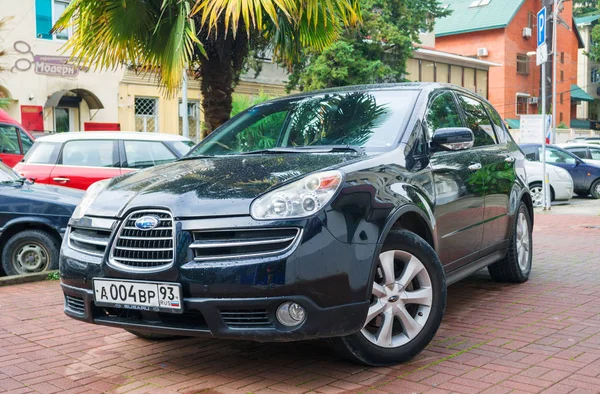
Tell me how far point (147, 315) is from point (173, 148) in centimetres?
755

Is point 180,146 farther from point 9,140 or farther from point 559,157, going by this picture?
point 559,157

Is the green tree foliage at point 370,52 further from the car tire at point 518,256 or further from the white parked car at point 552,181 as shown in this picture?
the car tire at point 518,256

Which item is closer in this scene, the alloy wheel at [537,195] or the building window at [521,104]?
the alloy wheel at [537,195]

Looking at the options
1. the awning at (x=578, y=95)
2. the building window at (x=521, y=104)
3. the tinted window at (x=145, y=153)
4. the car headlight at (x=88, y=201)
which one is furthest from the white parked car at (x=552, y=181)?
the awning at (x=578, y=95)

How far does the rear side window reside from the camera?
10.6 m

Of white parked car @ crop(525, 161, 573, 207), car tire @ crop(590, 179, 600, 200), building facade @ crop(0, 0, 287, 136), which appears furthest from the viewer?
building facade @ crop(0, 0, 287, 136)

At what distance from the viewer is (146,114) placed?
26078 millimetres

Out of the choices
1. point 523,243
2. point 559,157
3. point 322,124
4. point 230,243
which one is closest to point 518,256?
point 523,243

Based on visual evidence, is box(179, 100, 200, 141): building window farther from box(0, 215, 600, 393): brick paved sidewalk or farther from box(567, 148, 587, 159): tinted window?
box(0, 215, 600, 393): brick paved sidewalk

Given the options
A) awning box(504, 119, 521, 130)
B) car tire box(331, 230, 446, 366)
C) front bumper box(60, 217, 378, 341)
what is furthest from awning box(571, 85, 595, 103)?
front bumper box(60, 217, 378, 341)

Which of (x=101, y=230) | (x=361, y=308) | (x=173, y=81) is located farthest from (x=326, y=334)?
(x=173, y=81)

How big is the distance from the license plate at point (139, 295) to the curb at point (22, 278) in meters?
3.41

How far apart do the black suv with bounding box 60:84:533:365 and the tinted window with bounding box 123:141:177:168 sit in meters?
6.03

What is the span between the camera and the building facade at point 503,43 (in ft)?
158
